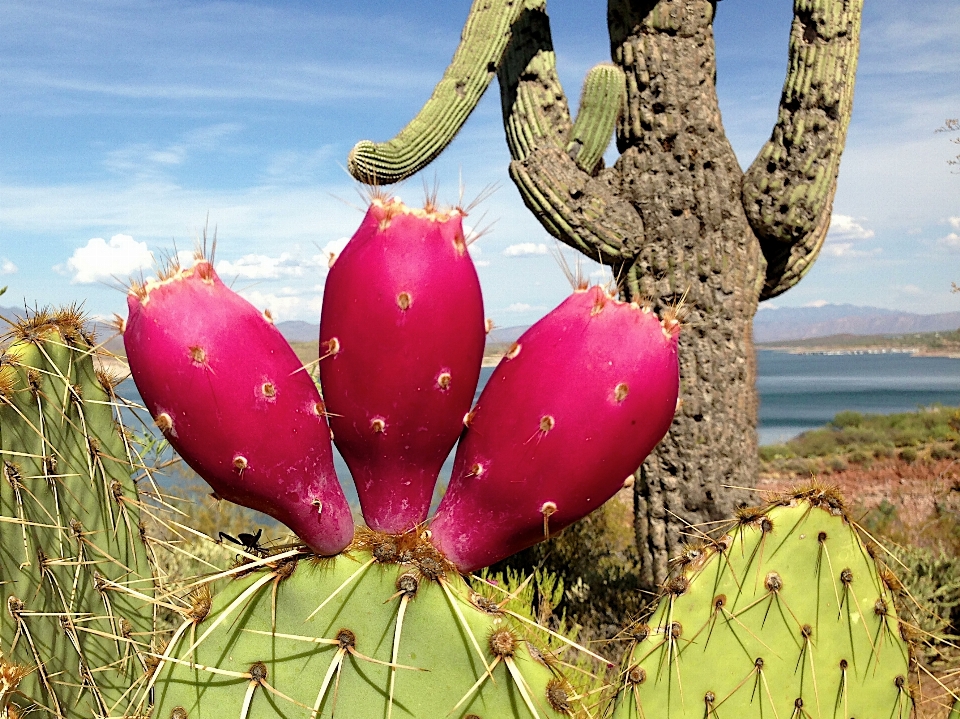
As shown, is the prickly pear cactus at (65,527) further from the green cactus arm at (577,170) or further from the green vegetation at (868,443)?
the green vegetation at (868,443)

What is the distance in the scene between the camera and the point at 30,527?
1.71 meters

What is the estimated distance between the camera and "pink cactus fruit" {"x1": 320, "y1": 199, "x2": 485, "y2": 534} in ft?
3.55

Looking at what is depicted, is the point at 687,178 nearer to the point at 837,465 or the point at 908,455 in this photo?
the point at 837,465

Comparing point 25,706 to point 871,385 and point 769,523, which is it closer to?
point 769,523

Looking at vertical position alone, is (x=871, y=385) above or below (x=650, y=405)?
below

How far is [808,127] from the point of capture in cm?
468

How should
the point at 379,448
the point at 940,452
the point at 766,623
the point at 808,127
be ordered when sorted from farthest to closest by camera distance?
the point at 940,452 → the point at 808,127 → the point at 766,623 → the point at 379,448

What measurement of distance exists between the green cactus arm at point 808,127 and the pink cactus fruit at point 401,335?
414cm

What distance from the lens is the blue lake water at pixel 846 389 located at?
41188mm

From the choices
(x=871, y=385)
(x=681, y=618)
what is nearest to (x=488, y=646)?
(x=681, y=618)

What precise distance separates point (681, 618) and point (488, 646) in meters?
0.54

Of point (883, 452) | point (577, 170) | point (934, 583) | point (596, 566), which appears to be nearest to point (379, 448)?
point (577, 170)

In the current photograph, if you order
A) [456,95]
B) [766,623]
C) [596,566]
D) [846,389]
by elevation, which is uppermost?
[456,95]

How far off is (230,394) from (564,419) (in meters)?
0.46
